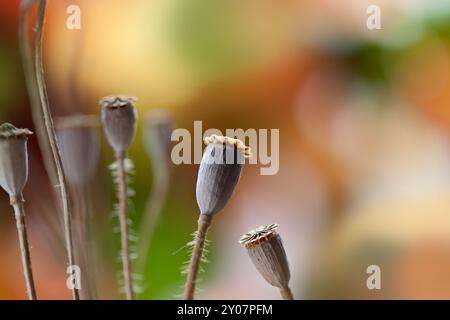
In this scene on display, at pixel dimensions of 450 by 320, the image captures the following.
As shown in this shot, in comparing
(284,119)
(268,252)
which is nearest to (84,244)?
(268,252)

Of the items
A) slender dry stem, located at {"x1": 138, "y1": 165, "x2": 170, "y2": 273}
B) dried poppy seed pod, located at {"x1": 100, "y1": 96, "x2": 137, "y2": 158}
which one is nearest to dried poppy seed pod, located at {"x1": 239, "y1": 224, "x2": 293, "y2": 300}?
dried poppy seed pod, located at {"x1": 100, "y1": 96, "x2": 137, "y2": 158}

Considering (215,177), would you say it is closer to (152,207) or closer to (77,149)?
(77,149)

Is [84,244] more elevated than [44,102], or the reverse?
[44,102]

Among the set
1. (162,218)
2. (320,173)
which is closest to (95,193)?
(162,218)

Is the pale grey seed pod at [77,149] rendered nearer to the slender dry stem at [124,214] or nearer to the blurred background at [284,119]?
the slender dry stem at [124,214]

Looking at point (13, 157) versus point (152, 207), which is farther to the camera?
point (152, 207)

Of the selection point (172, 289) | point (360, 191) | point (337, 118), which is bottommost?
point (172, 289)

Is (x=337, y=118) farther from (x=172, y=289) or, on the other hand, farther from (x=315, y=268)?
(x=172, y=289)
